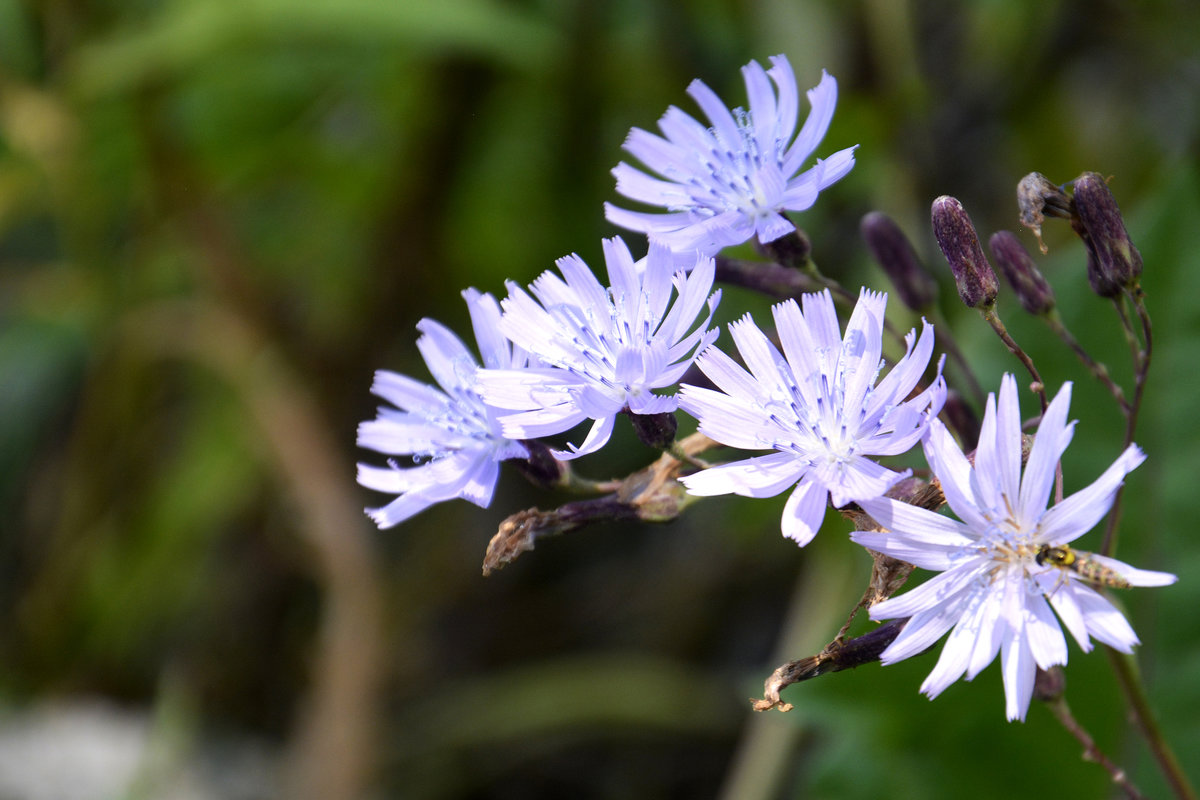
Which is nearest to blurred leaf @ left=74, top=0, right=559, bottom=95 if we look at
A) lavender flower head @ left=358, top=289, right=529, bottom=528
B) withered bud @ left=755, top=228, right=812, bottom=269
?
lavender flower head @ left=358, top=289, right=529, bottom=528

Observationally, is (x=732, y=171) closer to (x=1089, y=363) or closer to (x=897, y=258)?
(x=897, y=258)

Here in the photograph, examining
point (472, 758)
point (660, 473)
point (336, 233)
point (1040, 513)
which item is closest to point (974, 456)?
point (1040, 513)

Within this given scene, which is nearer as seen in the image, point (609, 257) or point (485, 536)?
point (609, 257)

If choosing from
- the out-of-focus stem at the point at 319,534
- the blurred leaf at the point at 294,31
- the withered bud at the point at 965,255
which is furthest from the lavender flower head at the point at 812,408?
the out-of-focus stem at the point at 319,534

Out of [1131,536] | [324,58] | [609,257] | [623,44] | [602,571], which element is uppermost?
[324,58]

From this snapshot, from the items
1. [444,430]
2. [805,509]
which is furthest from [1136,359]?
[444,430]

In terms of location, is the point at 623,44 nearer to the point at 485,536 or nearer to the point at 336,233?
the point at 336,233
